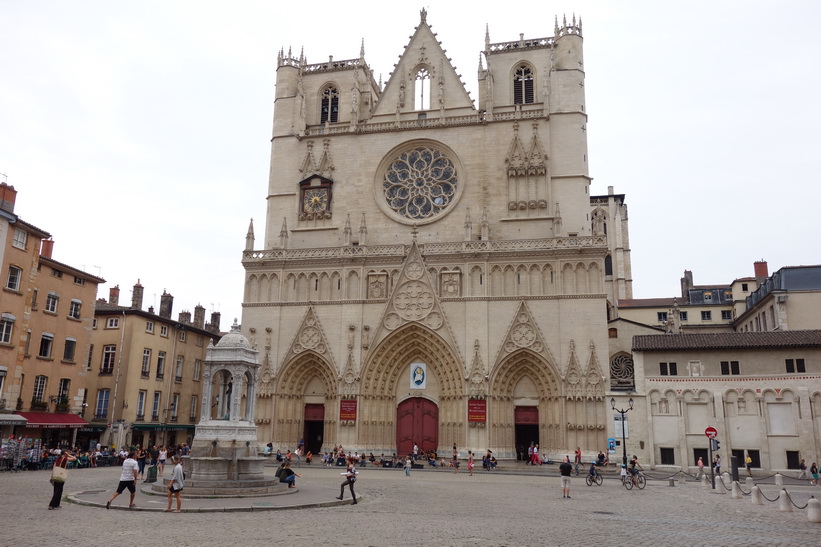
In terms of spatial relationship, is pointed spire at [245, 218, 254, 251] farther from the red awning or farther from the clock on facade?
the red awning

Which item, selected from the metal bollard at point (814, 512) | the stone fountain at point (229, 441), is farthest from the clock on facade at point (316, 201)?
the metal bollard at point (814, 512)

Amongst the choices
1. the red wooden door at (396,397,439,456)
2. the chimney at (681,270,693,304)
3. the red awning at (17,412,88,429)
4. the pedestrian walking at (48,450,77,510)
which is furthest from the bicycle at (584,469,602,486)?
the chimney at (681,270,693,304)

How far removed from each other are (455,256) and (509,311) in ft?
16.5

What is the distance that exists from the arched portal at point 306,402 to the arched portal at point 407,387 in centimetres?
247

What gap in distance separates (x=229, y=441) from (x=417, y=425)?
21367mm

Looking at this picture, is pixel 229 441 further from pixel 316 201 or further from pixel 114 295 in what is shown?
pixel 114 295

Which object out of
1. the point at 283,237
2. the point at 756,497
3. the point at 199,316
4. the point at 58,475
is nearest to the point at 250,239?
the point at 283,237

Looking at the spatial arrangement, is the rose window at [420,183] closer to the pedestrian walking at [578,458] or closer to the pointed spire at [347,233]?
the pointed spire at [347,233]

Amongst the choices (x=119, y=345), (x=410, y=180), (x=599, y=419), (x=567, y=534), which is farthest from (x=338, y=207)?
(x=567, y=534)

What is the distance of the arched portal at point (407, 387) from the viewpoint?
40719 millimetres

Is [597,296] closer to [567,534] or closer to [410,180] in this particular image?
[410,180]

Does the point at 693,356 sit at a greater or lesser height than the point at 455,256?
lesser

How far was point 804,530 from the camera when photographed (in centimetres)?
1523

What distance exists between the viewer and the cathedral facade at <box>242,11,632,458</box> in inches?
1574
